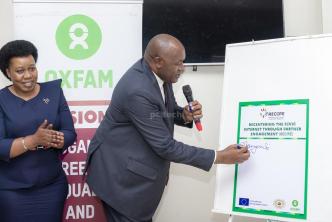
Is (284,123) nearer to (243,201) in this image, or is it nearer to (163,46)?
(243,201)

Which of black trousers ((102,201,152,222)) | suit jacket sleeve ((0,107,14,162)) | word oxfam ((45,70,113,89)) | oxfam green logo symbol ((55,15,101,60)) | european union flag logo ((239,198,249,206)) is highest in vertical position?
oxfam green logo symbol ((55,15,101,60))

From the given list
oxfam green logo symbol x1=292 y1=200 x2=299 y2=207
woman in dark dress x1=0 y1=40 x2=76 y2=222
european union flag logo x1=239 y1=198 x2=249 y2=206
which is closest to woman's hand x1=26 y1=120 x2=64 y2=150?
woman in dark dress x1=0 y1=40 x2=76 y2=222

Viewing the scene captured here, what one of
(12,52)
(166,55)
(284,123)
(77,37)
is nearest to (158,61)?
(166,55)

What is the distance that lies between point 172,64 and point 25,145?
2.81 ft

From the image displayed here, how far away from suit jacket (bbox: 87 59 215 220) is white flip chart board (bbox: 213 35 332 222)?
0.96 feet

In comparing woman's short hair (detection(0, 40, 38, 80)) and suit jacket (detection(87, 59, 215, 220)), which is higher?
woman's short hair (detection(0, 40, 38, 80))

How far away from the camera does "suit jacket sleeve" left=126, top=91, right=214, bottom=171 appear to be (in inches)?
68.9

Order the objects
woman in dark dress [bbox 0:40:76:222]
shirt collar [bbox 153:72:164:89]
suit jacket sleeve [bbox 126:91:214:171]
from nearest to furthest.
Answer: suit jacket sleeve [bbox 126:91:214:171] < shirt collar [bbox 153:72:164:89] < woman in dark dress [bbox 0:40:76:222]

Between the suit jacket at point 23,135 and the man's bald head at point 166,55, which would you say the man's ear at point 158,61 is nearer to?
the man's bald head at point 166,55

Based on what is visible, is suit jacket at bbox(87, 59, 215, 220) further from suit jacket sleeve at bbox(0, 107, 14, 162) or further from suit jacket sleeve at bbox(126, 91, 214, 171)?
suit jacket sleeve at bbox(0, 107, 14, 162)

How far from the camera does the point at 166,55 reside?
179cm

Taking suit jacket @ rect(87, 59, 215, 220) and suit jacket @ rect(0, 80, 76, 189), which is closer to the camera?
suit jacket @ rect(87, 59, 215, 220)

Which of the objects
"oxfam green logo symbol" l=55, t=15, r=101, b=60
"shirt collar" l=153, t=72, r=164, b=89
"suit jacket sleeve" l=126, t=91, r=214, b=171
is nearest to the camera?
"suit jacket sleeve" l=126, t=91, r=214, b=171

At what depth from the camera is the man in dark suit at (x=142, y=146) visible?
5.82 feet
